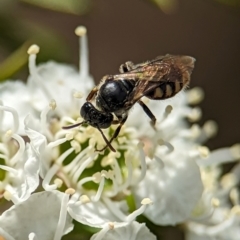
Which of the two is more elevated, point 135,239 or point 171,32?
point 135,239

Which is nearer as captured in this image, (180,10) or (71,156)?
(71,156)

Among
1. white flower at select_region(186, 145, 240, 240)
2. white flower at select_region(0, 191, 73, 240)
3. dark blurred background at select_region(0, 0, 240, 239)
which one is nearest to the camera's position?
white flower at select_region(0, 191, 73, 240)

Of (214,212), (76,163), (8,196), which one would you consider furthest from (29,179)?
(214,212)

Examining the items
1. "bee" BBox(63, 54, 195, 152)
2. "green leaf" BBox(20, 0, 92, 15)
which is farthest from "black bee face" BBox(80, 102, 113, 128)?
"green leaf" BBox(20, 0, 92, 15)

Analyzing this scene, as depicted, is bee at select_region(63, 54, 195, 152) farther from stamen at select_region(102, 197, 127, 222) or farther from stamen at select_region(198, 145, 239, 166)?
stamen at select_region(198, 145, 239, 166)

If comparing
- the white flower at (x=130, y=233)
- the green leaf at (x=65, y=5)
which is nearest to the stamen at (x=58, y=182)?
the white flower at (x=130, y=233)

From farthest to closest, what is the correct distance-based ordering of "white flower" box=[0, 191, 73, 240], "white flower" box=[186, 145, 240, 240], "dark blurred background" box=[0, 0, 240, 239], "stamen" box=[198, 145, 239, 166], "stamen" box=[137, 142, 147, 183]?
"dark blurred background" box=[0, 0, 240, 239] < "stamen" box=[198, 145, 239, 166] < "white flower" box=[186, 145, 240, 240] < "stamen" box=[137, 142, 147, 183] < "white flower" box=[0, 191, 73, 240]

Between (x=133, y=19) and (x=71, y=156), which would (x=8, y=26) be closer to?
(x=71, y=156)

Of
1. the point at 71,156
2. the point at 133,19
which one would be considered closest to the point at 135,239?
the point at 71,156
